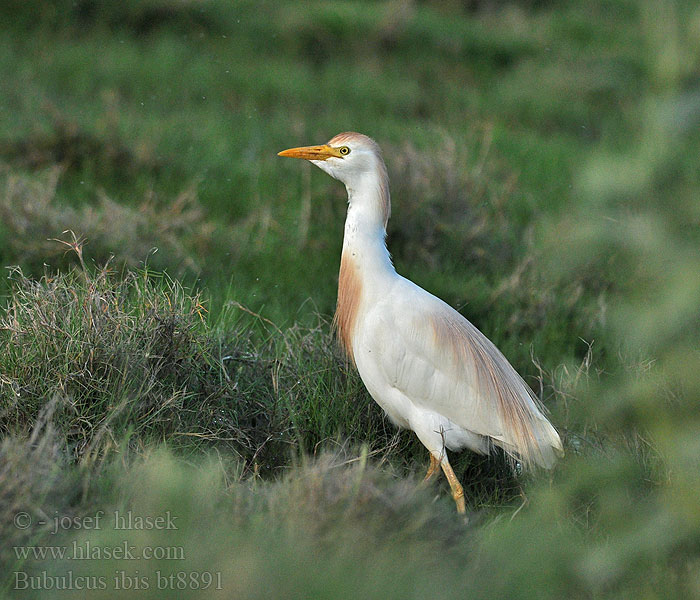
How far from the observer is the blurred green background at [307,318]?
6.81 feet

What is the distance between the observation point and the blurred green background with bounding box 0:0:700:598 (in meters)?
2.07

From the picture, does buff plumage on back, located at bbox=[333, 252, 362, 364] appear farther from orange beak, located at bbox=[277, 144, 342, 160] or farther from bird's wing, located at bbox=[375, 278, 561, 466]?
orange beak, located at bbox=[277, 144, 342, 160]

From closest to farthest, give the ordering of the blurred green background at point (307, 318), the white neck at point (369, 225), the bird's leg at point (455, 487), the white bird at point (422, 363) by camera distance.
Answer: the blurred green background at point (307, 318) → the bird's leg at point (455, 487) → the white bird at point (422, 363) → the white neck at point (369, 225)

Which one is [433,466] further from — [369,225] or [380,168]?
[380,168]

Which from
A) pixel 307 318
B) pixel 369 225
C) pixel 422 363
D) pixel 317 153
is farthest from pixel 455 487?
pixel 307 318

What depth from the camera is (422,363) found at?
4188mm

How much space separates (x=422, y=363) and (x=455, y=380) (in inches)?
6.2

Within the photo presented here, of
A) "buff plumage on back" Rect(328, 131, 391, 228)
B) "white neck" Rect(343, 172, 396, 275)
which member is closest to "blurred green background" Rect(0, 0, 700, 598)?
"white neck" Rect(343, 172, 396, 275)

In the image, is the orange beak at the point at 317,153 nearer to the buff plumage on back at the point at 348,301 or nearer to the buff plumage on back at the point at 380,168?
the buff plumage on back at the point at 380,168

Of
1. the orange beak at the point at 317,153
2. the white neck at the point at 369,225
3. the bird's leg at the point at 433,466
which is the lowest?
the bird's leg at the point at 433,466

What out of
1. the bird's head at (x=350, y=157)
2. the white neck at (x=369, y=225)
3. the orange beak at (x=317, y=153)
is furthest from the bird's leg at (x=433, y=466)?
the orange beak at (x=317, y=153)

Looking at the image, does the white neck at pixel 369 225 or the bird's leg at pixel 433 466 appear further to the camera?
the white neck at pixel 369 225

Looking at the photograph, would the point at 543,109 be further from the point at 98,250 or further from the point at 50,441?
the point at 50,441

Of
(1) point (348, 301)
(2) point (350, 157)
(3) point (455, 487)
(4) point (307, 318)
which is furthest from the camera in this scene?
(4) point (307, 318)
